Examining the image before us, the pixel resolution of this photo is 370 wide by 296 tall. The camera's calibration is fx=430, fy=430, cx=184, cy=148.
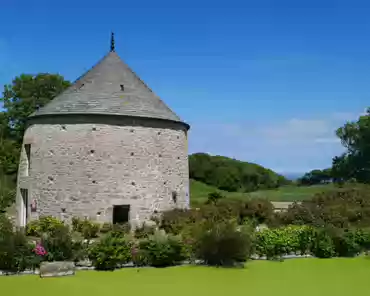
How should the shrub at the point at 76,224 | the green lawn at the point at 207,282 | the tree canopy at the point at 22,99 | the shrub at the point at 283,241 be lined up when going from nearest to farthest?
the green lawn at the point at 207,282 < the shrub at the point at 283,241 < the shrub at the point at 76,224 < the tree canopy at the point at 22,99

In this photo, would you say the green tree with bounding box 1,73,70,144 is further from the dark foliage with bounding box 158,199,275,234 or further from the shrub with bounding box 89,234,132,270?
the shrub with bounding box 89,234,132,270

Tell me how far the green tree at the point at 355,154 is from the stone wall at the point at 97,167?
38.3 m

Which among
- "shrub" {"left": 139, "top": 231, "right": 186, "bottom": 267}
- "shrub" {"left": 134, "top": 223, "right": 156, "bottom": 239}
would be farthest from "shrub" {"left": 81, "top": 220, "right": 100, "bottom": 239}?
"shrub" {"left": 139, "top": 231, "right": 186, "bottom": 267}

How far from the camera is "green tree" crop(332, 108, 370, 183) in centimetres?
5194

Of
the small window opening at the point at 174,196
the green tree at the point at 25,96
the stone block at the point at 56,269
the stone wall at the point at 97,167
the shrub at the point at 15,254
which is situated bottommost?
the stone block at the point at 56,269

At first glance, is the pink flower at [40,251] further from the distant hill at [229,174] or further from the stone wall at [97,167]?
the distant hill at [229,174]

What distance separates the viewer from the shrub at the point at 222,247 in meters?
12.4

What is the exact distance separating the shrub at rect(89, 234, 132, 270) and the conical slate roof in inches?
300

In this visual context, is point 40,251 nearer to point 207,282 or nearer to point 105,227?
point 207,282

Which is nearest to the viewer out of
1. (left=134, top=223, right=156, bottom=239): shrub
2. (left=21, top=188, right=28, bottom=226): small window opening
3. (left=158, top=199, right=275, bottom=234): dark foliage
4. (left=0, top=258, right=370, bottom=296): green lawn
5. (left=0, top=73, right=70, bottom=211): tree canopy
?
(left=0, top=258, right=370, bottom=296): green lawn

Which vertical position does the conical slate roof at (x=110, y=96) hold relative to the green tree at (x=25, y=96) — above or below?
below

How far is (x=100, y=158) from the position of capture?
1811 cm

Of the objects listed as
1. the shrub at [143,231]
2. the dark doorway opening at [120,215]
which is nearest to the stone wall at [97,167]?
the shrub at [143,231]

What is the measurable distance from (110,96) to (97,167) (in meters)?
3.36
